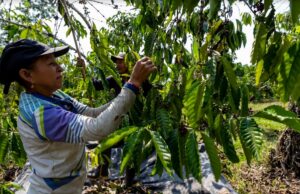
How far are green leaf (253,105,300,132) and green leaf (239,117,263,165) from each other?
0.04 m

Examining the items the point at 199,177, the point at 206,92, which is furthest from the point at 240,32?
the point at 199,177

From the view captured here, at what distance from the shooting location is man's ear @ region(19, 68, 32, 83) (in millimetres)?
1475

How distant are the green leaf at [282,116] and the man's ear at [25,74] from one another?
954 millimetres

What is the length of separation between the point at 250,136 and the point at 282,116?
106 millimetres

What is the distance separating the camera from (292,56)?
96cm

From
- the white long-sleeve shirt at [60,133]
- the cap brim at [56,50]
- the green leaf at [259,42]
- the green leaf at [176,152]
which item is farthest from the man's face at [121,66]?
the green leaf at [259,42]

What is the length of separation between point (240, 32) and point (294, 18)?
1.54 m

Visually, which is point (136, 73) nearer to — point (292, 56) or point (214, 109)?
point (214, 109)

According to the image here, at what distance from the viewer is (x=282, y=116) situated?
89 cm

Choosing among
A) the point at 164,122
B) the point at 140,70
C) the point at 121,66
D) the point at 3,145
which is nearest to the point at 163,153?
the point at 164,122

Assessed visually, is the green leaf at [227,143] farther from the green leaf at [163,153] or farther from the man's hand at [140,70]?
the man's hand at [140,70]

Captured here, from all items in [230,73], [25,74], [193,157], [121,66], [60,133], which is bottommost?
[193,157]

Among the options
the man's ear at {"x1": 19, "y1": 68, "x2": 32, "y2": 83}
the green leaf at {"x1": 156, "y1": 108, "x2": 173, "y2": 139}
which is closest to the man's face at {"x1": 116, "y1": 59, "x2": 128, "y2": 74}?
the man's ear at {"x1": 19, "y1": 68, "x2": 32, "y2": 83}

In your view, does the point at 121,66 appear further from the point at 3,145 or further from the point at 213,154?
the point at 213,154
